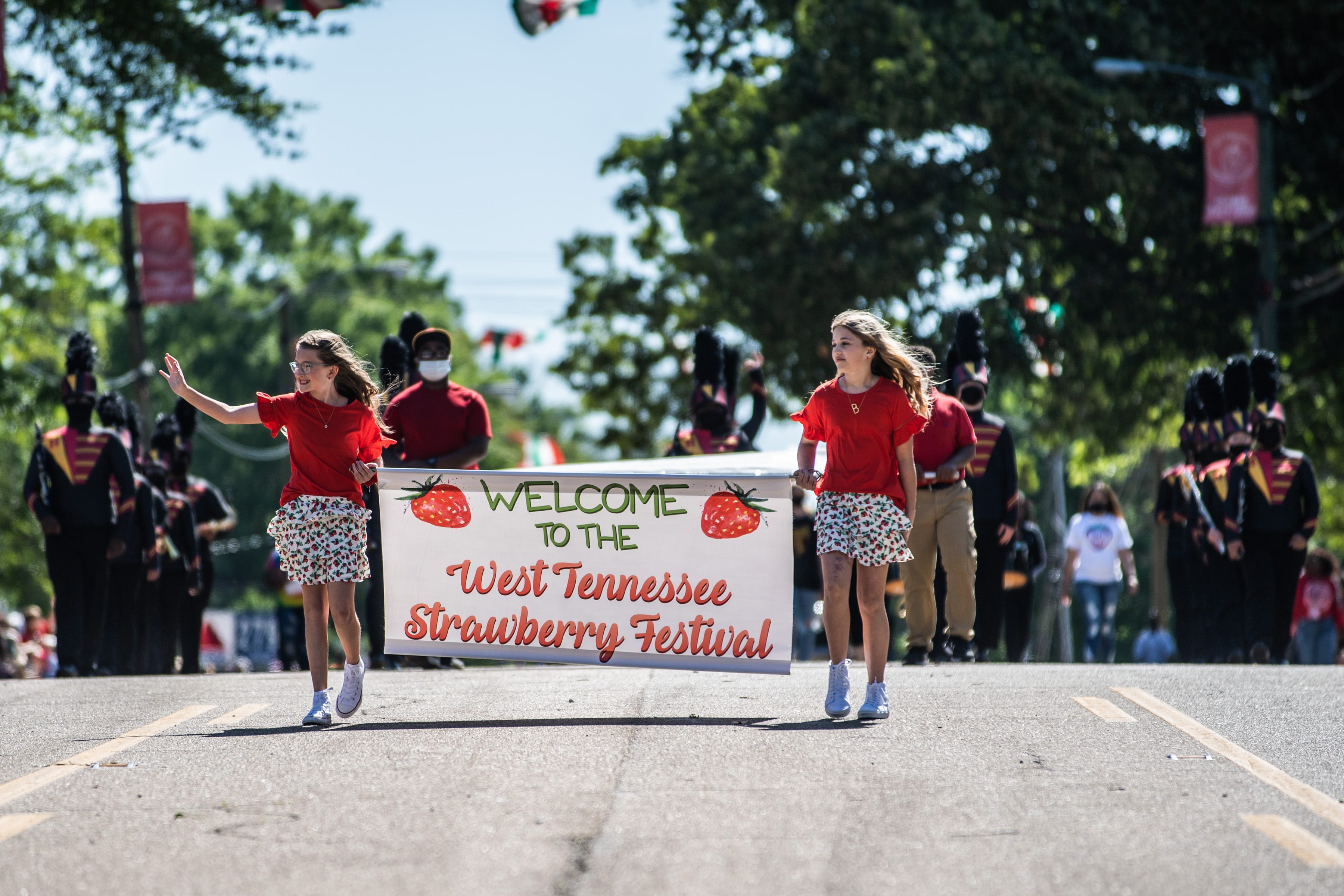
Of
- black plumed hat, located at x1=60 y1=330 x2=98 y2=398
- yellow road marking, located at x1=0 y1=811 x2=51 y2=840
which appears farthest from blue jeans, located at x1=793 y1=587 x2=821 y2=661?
yellow road marking, located at x1=0 y1=811 x2=51 y2=840

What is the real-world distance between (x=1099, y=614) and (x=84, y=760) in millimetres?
12505

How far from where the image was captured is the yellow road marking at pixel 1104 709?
8570mm

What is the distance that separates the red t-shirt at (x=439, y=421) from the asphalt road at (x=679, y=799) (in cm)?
304

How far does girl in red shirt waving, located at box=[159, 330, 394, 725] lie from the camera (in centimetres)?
862

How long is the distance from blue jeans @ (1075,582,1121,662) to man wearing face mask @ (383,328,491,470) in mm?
7620

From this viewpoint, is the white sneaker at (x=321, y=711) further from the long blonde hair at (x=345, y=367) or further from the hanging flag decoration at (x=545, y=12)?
the hanging flag decoration at (x=545, y=12)

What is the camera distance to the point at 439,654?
9.81 metres

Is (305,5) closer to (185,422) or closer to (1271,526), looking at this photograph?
(185,422)

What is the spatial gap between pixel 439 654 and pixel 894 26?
16023 millimetres

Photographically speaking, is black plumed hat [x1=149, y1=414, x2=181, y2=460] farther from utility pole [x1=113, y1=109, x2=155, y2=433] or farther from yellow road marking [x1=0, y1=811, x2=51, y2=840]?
yellow road marking [x1=0, y1=811, x2=51, y2=840]

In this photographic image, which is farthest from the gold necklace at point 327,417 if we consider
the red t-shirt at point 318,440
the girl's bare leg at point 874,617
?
the girl's bare leg at point 874,617

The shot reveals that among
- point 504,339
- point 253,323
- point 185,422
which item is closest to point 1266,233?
point 185,422

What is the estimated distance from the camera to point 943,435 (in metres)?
12.3

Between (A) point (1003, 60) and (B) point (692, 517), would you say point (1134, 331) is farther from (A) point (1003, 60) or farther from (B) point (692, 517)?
(B) point (692, 517)
